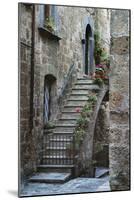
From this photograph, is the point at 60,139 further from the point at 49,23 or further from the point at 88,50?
the point at 49,23

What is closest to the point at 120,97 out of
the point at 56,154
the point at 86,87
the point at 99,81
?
the point at 99,81

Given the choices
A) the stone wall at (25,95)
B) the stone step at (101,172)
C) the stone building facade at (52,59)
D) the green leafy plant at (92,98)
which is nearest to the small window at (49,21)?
the stone building facade at (52,59)

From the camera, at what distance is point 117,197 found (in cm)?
565

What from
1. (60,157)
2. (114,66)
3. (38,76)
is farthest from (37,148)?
(114,66)

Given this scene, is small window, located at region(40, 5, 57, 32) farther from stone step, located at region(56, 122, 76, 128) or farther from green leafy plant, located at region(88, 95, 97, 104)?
stone step, located at region(56, 122, 76, 128)

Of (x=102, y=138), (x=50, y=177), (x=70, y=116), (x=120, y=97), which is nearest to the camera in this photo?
(x=50, y=177)

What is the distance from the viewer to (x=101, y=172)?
5688 mm

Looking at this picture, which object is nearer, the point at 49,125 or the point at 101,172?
the point at 49,125

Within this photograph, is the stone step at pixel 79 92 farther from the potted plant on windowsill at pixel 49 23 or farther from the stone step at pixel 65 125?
the potted plant on windowsill at pixel 49 23

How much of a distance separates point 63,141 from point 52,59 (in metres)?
0.77

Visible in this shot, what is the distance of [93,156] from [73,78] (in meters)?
0.76

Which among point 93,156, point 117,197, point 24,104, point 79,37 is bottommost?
point 117,197

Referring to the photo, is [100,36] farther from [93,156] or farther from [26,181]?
[26,181]

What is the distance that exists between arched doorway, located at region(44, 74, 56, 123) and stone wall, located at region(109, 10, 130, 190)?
0.60 m
